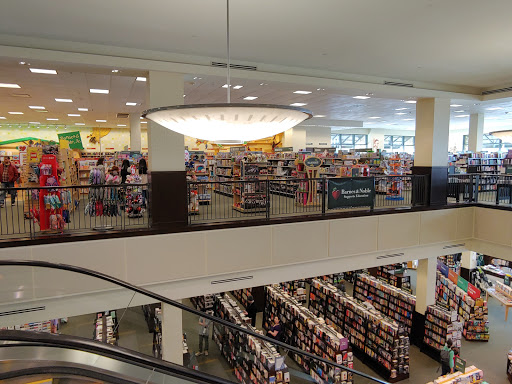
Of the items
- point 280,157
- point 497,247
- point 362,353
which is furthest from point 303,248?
point 280,157

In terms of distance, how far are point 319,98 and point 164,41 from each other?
6.22 meters

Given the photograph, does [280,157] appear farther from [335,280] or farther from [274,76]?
[274,76]

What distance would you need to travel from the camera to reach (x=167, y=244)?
21.5 feet

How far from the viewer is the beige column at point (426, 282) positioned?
10.2 metres

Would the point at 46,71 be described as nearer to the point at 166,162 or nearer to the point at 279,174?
the point at 166,162

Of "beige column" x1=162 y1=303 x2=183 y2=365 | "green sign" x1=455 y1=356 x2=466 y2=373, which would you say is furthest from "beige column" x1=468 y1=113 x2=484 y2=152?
"beige column" x1=162 y1=303 x2=183 y2=365

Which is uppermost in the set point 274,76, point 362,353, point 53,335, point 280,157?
point 274,76

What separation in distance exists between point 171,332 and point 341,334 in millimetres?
4442

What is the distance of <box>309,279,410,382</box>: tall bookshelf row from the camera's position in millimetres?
8359

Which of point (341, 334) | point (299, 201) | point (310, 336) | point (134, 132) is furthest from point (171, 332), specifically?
point (134, 132)

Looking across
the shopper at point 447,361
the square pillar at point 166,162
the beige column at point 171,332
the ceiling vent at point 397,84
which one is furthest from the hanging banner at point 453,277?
the square pillar at point 166,162

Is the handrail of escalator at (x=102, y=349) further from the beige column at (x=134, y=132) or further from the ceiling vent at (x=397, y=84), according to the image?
the beige column at (x=134, y=132)

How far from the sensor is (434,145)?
9.84 meters

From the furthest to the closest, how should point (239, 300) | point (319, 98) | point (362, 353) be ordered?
point (239, 300)
point (319, 98)
point (362, 353)
